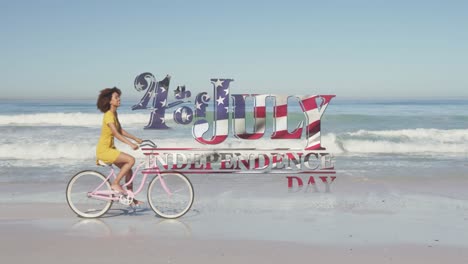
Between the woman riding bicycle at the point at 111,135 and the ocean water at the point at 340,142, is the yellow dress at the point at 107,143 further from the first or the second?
the ocean water at the point at 340,142

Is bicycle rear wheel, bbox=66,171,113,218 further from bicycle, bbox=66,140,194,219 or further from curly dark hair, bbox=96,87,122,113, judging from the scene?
curly dark hair, bbox=96,87,122,113

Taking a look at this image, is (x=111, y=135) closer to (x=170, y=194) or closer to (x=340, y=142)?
(x=170, y=194)

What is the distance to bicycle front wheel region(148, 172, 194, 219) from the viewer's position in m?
7.27

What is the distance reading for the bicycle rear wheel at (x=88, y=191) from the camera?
23.7ft

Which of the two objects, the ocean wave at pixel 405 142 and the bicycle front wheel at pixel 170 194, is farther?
the ocean wave at pixel 405 142

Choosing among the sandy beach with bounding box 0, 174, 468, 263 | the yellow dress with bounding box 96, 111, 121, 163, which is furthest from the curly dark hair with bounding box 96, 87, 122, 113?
the sandy beach with bounding box 0, 174, 468, 263

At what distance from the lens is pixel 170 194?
752 cm

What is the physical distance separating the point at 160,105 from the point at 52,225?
19.6 ft

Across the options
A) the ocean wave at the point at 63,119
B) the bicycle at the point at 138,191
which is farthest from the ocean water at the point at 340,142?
the bicycle at the point at 138,191

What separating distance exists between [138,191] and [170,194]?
48 centimetres

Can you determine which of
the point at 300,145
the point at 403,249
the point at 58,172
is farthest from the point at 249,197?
the point at 300,145

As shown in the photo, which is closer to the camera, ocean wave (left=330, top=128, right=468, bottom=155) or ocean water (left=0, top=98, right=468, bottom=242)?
ocean water (left=0, top=98, right=468, bottom=242)

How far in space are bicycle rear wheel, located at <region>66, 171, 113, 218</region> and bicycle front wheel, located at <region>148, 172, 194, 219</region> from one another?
24.3 inches

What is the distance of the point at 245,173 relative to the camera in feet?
39.5
